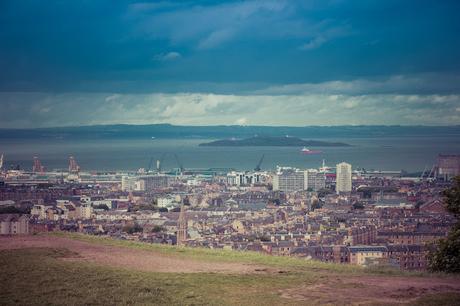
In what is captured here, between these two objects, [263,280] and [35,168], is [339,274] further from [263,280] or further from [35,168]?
[35,168]

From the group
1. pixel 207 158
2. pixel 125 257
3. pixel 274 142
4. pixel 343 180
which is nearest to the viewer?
pixel 125 257

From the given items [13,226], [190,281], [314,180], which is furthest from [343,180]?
[190,281]

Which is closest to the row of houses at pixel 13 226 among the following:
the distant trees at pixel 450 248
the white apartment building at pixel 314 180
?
the distant trees at pixel 450 248

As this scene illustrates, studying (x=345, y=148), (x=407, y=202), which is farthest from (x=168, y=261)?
(x=345, y=148)

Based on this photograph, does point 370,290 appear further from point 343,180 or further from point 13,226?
point 343,180

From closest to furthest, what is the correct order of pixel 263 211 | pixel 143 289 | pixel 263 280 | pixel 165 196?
pixel 143 289 → pixel 263 280 → pixel 263 211 → pixel 165 196
